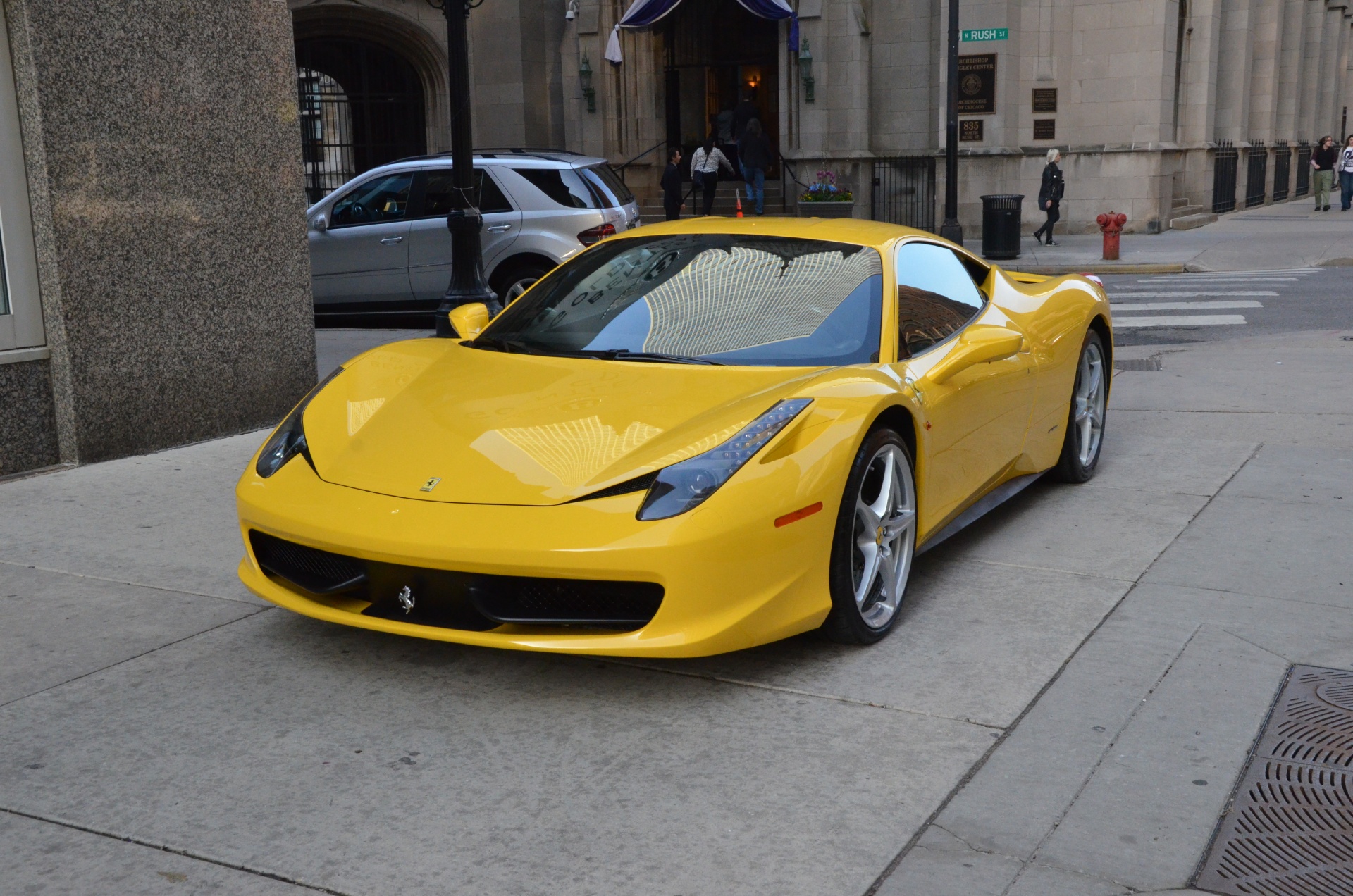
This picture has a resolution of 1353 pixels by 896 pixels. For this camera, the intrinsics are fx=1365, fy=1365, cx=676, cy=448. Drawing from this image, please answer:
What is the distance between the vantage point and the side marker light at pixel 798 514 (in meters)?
3.84

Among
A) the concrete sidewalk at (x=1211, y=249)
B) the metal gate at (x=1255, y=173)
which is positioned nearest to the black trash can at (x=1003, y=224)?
the concrete sidewalk at (x=1211, y=249)

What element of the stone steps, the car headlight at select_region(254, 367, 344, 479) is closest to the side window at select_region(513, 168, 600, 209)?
the car headlight at select_region(254, 367, 344, 479)

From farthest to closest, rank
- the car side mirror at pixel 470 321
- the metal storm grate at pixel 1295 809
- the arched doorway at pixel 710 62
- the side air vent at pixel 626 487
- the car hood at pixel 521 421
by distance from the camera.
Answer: the arched doorway at pixel 710 62 → the car side mirror at pixel 470 321 → the car hood at pixel 521 421 → the side air vent at pixel 626 487 → the metal storm grate at pixel 1295 809

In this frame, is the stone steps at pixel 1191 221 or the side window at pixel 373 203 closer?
the side window at pixel 373 203

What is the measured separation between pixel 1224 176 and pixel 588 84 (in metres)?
14.7

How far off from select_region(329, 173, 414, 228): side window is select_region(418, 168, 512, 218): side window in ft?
0.81

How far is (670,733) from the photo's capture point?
12.0 ft

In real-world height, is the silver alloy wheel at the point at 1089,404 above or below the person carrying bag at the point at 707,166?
below

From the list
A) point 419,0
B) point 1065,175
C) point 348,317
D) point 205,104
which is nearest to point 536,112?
point 419,0

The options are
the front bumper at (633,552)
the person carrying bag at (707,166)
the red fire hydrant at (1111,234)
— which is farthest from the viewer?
the person carrying bag at (707,166)

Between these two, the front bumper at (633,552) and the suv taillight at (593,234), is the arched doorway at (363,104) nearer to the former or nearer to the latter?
the suv taillight at (593,234)

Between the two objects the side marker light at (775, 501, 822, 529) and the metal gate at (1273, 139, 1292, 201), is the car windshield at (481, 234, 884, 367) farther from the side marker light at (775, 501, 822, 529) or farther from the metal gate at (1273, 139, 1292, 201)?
the metal gate at (1273, 139, 1292, 201)

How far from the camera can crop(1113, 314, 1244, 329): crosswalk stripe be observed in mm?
12922

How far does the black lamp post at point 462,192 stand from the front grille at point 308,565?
5.86 metres
